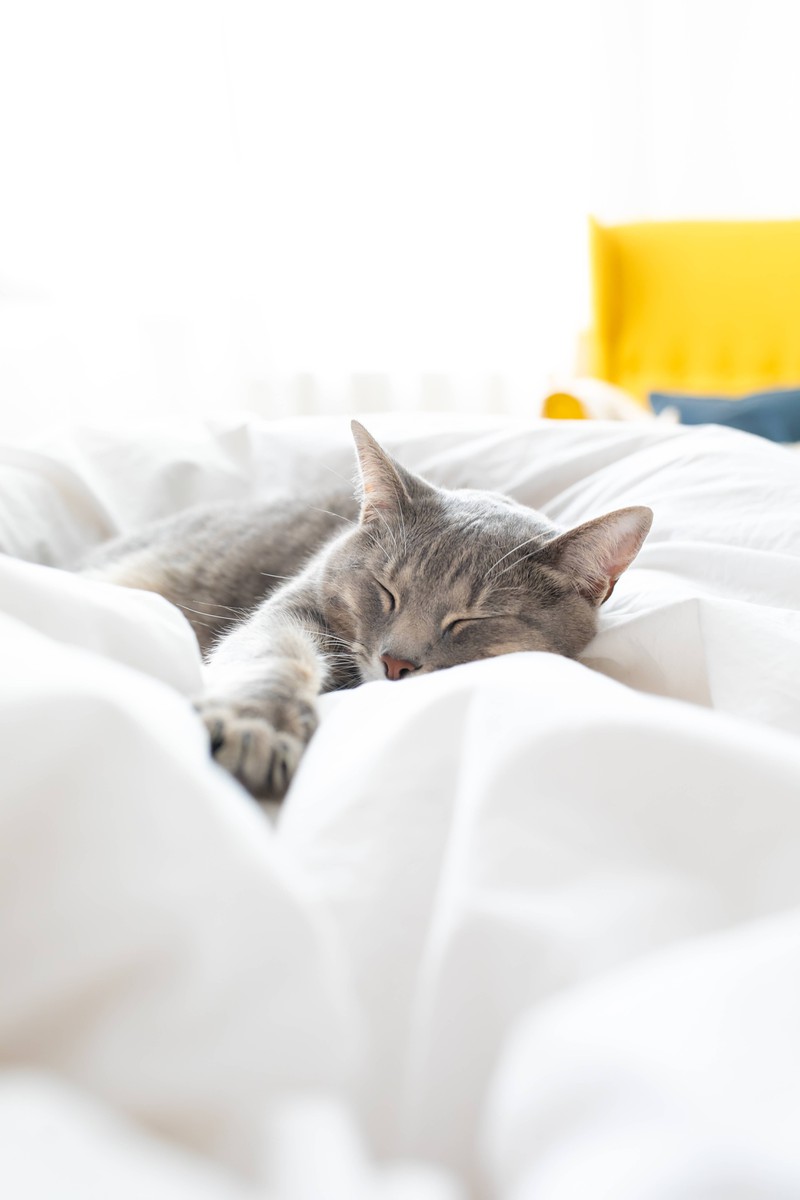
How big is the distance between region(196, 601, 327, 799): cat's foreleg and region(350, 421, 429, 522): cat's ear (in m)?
0.22

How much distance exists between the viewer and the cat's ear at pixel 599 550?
99cm

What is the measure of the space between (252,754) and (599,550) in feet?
1.77

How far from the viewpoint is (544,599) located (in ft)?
3.47

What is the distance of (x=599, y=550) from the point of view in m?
1.03

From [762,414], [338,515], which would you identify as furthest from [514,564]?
[762,414]

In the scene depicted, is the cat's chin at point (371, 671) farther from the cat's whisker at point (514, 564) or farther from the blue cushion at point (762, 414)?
the blue cushion at point (762, 414)

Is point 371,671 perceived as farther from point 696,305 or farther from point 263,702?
point 696,305

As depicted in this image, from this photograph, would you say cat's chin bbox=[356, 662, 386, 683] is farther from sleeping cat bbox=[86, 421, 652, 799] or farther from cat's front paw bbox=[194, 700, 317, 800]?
cat's front paw bbox=[194, 700, 317, 800]

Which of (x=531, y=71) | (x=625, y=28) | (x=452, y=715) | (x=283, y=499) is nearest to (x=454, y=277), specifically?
(x=531, y=71)

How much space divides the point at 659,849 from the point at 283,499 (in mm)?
1085

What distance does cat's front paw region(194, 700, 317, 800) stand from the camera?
622 mm

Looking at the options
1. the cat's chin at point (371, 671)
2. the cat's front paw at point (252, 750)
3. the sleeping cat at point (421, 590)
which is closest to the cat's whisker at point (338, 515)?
the sleeping cat at point (421, 590)

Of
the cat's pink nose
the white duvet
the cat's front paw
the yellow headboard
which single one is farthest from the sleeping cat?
the yellow headboard

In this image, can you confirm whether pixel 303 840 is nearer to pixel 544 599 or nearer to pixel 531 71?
pixel 544 599
